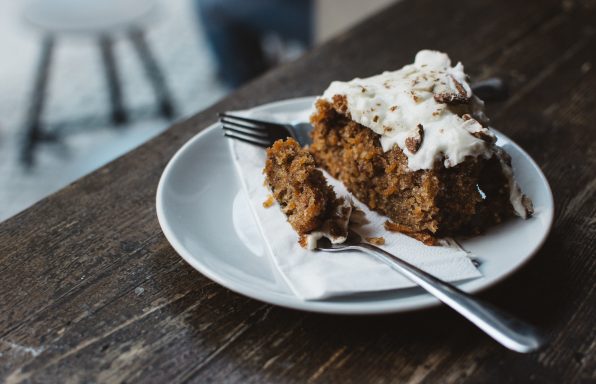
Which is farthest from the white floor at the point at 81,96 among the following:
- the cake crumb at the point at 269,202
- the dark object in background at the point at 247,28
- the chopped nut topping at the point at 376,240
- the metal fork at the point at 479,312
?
the metal fork at the point at 479,312

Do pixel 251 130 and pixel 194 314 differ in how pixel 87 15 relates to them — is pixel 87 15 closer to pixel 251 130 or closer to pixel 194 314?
pixel 251 130

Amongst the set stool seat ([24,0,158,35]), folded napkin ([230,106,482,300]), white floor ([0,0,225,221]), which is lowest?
white floor ([0,0,225,221])

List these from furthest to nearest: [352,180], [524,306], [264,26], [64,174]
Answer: [264,26], [64,174], [352,180], [524,306]

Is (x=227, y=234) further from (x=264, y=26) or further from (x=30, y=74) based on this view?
(x=30, y=74)

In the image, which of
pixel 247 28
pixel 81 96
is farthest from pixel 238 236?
pixel 81 96

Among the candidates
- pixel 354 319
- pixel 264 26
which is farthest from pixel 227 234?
pixel 264 26

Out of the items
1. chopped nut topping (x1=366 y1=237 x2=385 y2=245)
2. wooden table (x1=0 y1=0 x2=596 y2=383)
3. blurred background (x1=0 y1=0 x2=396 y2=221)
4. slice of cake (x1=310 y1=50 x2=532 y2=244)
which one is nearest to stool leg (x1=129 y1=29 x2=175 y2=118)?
blurred background (x1=0 y1=0 x2=396 y2=221)

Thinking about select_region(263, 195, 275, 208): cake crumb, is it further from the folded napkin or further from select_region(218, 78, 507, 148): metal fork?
select_region(218, 78, 507, 148): metal fork

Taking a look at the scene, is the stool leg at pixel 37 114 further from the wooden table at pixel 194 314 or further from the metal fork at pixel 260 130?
the metal fork at pixel 260 130
